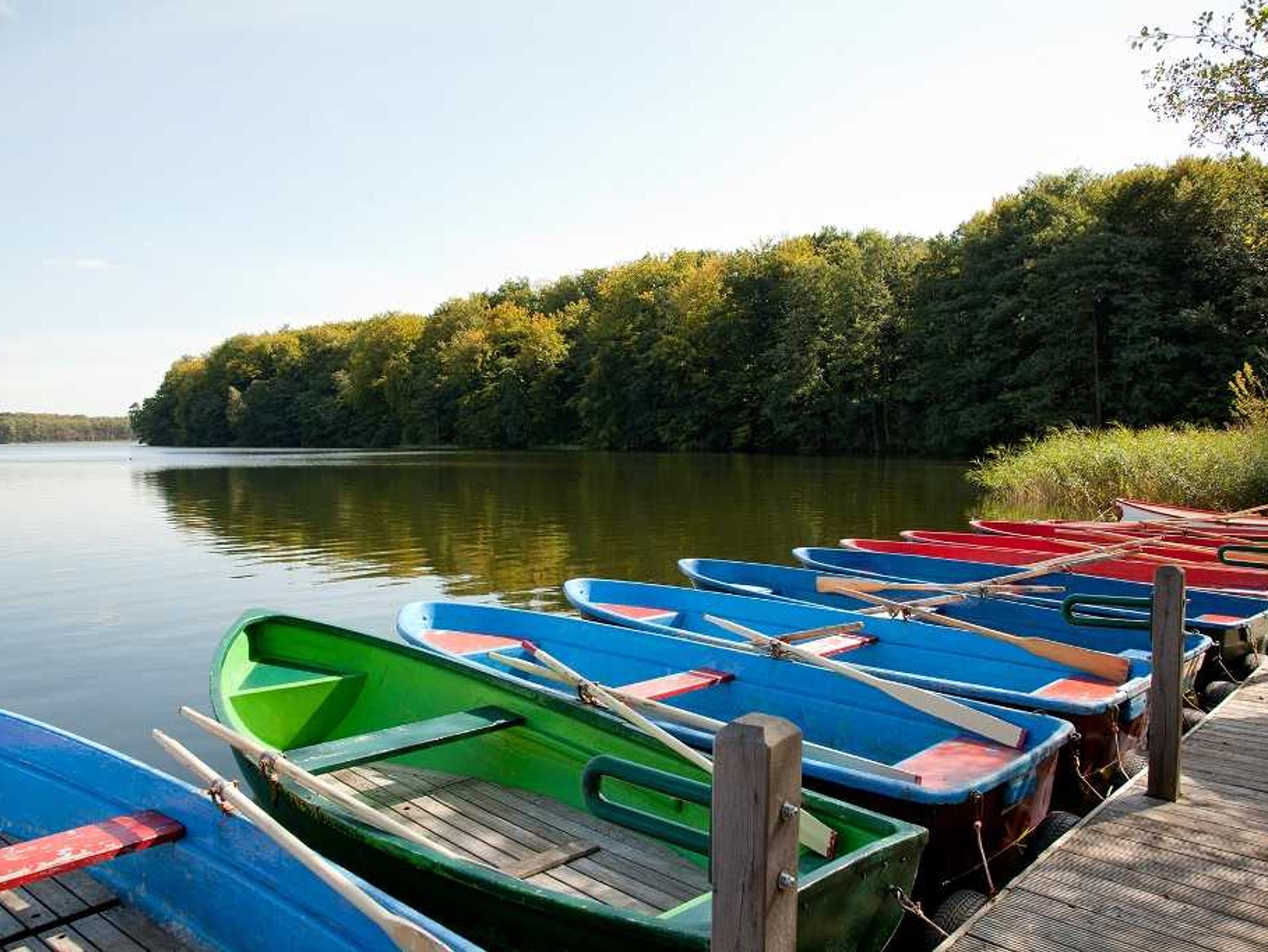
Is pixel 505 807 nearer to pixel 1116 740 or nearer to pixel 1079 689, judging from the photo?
pixel 1116 740

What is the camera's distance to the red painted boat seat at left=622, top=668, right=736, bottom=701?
5.71 meters

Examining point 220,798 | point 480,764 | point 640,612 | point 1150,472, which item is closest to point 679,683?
point 480,764

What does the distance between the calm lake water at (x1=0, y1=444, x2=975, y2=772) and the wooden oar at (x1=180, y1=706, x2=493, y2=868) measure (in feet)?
12.0

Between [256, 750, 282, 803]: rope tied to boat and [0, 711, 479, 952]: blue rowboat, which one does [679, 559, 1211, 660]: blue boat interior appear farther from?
[0, 711, 479, 952]: blue rowboat

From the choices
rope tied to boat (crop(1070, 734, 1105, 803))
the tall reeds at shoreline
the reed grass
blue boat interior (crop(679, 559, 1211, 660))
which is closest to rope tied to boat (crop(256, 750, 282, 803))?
rope tied to boat (crop(1070, 734, 1105, 803))

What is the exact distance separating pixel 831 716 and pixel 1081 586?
491 centimetres

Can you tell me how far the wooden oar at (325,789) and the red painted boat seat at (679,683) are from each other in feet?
5.26

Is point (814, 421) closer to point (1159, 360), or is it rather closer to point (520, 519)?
point (1159, 360)

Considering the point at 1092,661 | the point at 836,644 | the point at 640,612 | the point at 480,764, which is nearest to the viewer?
the point at 480,764

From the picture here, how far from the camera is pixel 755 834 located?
213cm

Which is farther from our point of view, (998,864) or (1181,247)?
(1181,247)

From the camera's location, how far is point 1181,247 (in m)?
38.5

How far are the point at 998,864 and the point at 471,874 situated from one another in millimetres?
2596

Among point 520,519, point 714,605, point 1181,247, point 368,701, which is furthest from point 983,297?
point 368,701
